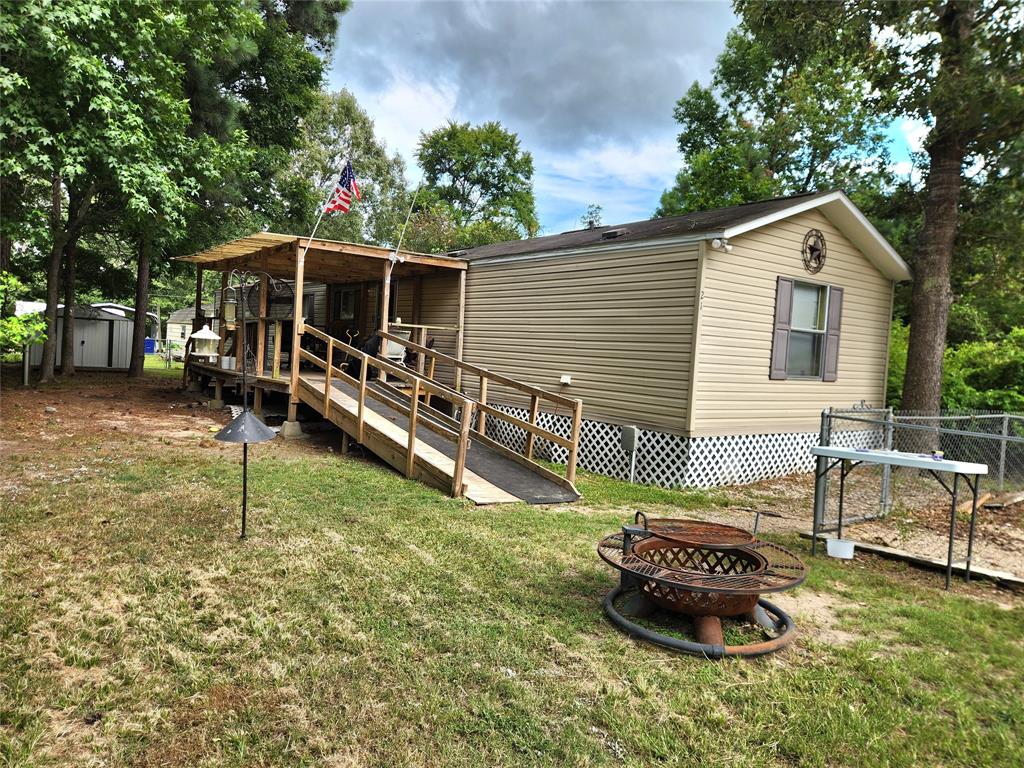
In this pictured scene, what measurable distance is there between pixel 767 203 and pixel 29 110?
1140 centimetres

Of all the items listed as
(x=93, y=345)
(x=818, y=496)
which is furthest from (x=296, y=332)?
(x=93, y=345)

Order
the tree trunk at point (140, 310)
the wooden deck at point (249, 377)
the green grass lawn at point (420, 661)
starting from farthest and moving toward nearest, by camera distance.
Answer: the tree trunk at point (140, 310) → the wooden deck at point (249, 377) → the green grass lawn at point (420, 661)

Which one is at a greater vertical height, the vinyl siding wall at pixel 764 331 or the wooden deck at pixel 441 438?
the vinyl siding wall at pixel 764 331

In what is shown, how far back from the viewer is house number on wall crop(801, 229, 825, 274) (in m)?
9.27

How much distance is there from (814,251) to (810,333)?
1.25 metres

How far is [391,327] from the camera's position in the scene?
10.7 m

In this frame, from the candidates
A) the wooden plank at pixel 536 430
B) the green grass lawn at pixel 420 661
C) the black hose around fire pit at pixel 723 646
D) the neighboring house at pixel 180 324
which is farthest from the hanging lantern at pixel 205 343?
the neighboring house at pixel 180 324

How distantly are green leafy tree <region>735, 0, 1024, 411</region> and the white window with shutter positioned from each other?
151cm

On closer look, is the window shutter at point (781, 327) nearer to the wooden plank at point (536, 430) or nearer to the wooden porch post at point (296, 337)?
the wooden plank at point (536, 430)

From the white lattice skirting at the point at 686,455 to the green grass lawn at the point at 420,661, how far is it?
3039 millimetres

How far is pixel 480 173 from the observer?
39.0 m

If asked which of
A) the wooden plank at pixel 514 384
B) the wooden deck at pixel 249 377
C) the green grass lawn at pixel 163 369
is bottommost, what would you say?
the green grass lawn at pixel 163 369

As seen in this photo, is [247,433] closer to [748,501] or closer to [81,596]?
[81,596]

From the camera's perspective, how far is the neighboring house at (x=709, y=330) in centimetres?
815
